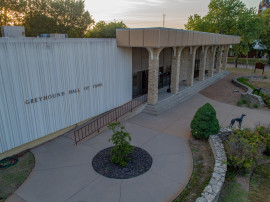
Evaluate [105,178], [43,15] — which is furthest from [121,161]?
[43,15]

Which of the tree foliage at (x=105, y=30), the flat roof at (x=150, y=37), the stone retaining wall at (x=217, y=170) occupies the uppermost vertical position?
the tree foliage at (x=105, y=30)

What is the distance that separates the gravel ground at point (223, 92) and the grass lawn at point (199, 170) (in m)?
9.78

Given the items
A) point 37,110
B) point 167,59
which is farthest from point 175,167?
point 167,59

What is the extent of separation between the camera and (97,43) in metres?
12.5

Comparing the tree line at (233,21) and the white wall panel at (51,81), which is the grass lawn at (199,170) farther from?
the tree line at (233,21)

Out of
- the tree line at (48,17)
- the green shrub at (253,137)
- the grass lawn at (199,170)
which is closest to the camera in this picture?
the grass lawn at (199,170)

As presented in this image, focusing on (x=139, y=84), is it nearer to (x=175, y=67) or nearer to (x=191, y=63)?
(x=175, y=67)

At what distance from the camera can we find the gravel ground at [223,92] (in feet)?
64.7

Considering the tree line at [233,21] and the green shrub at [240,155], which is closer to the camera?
the green shrub at [240,155]

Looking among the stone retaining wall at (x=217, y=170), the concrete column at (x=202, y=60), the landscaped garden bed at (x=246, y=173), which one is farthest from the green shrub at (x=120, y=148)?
the concrete column at (x=202, y=60)

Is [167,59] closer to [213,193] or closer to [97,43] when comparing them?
[97,43]

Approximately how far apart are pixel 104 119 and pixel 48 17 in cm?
3271

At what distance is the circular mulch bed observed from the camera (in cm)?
839

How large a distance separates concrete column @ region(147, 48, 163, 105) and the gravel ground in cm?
780
